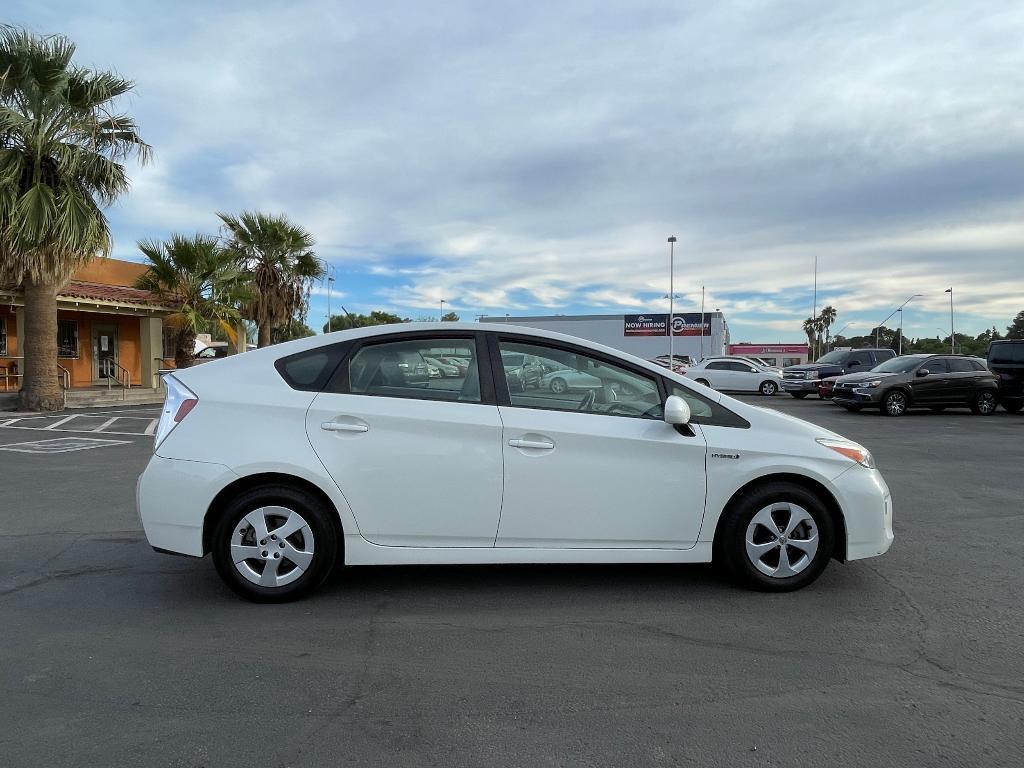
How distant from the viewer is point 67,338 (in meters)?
22.2

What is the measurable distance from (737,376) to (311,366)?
23.6 metres

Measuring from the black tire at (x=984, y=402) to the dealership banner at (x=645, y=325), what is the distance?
38273 millimetres

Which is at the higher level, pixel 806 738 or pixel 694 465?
pixel 694 465

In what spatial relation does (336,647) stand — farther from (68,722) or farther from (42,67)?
(42,67)

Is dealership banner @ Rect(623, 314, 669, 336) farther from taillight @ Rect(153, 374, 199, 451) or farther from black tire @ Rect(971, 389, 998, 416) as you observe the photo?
taillight @ Rect(153, 374, 199, 451)

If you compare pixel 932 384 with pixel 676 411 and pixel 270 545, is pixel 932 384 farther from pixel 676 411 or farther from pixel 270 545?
pixel 270 545

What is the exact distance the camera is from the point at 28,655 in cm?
334

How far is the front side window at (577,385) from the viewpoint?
162 inches

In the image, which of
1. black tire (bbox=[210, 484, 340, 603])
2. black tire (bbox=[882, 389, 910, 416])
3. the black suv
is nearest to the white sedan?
the black suv

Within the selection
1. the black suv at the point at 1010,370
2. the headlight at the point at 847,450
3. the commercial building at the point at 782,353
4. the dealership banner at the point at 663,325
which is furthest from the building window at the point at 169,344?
the commercial building at the point at 782,353

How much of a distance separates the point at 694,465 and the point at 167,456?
304cm

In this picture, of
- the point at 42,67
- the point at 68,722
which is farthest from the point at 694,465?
the point at 42,67

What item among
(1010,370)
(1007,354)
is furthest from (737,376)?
(1010,370)

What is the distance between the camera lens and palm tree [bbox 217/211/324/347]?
25.2m
